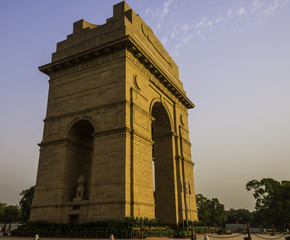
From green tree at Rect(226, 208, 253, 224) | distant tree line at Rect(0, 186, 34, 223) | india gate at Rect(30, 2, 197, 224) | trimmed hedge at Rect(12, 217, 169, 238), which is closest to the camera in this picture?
trimmed hedge at Rect(12, 217, 169, 238)

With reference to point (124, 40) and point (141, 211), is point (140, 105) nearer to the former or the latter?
point (124, 40)

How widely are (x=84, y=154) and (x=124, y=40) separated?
11.1 metres

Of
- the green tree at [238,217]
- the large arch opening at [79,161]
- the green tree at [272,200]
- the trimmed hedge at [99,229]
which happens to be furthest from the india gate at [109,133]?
the green tree at [272,200]

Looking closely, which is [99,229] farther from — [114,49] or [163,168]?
[114,49]

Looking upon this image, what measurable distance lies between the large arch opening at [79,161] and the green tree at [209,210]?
57.3m

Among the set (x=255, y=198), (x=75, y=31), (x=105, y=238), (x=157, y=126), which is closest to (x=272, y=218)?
(x=255, y=198)

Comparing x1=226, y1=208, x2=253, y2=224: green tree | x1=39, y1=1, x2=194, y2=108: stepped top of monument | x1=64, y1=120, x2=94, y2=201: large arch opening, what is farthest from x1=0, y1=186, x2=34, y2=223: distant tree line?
x1=226, y1=208, x2=253, y2=224: green tree

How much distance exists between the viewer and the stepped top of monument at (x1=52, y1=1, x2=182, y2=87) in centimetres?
2491

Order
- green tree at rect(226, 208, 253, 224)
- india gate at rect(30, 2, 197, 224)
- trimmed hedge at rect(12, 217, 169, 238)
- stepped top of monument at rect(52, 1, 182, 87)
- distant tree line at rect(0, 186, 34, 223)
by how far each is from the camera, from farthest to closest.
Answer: green tree at rect(226, 208, 253, 224) → distant tree line at rect(0, 186, 34, 223) → stepped top of monument at rect(52, 1, 182, 87) → india gate at rect(30, 2, 197, 224) → trimmed hedge at rect(12, 217, 169, 238)

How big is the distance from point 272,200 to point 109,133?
145 feet

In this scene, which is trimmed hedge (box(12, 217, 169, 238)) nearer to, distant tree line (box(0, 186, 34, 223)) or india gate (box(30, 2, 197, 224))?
india gate (box(30, 2, 197, 224))

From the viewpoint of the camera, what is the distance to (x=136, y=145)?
2169cm

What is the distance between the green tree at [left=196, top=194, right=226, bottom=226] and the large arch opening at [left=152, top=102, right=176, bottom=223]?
50.4 meters

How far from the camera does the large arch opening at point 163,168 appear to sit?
27.1 meters
